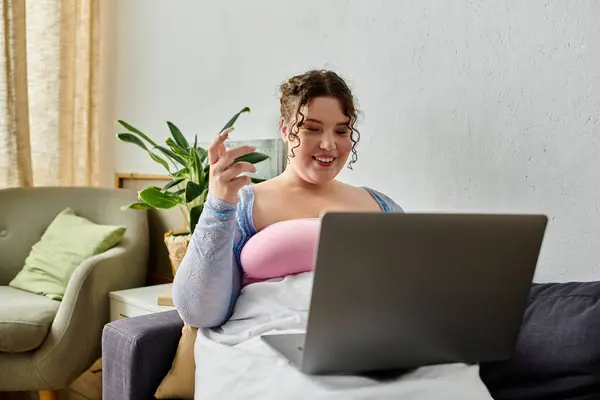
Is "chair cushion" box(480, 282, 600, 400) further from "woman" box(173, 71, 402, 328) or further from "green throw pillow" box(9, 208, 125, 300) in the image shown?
"green throw pillow" box(9, 208, 125, 300)

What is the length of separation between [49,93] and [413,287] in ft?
8.22

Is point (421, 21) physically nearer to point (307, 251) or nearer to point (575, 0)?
point (575, 0)

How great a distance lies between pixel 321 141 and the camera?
138cm

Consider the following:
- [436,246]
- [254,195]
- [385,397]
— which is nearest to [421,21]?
[254,195]

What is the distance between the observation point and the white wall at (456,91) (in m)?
1.42

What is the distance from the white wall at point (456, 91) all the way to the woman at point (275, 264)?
0.91ft

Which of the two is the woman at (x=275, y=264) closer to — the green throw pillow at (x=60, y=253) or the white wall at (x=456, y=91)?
the white wall at (x=456, y=91)

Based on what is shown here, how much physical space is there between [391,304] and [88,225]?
1889 mm

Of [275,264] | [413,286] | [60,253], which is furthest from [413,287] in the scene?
[60,253]

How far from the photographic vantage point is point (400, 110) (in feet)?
5.89

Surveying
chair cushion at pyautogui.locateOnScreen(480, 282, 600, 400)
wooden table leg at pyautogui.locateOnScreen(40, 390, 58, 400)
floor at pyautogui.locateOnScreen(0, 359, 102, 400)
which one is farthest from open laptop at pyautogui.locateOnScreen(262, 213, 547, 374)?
floor at pyautogui.locateOnScreen(0, 359, 102, 400)

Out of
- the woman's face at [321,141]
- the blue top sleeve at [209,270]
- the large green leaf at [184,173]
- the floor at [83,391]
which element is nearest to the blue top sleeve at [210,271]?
the blue top sleeve at [209,270]

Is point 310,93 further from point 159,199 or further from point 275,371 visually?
point 159,199

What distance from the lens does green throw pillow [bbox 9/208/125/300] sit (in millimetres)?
2355
